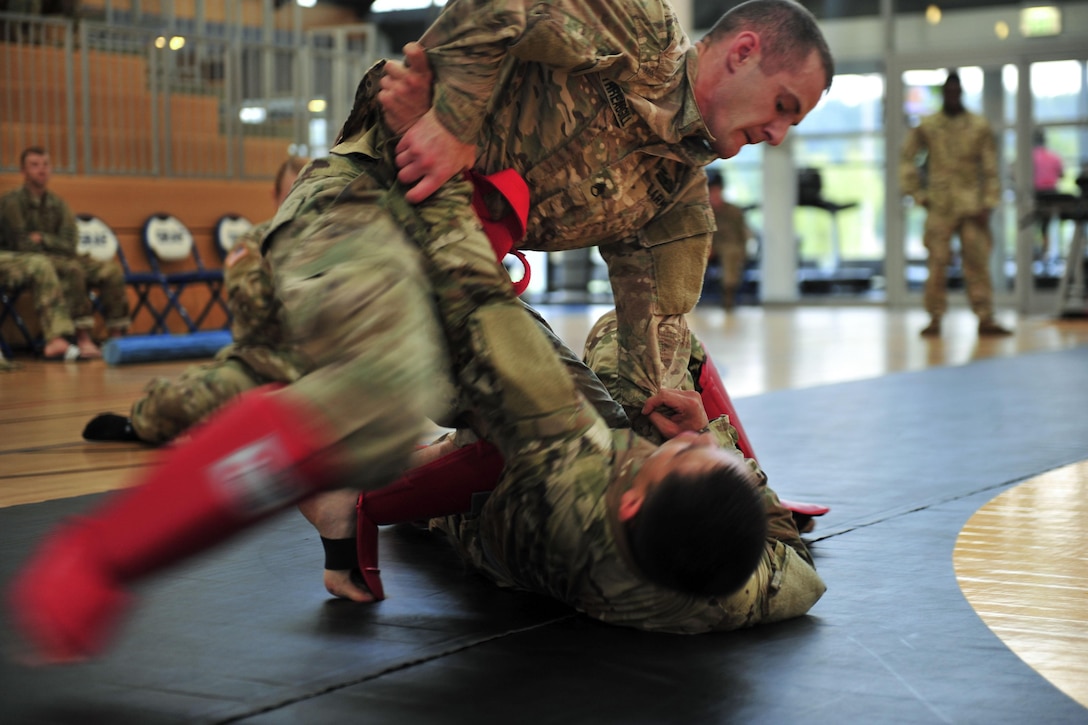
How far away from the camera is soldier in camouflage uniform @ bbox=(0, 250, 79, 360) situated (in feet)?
26.2

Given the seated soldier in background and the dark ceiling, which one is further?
the dark ceiling

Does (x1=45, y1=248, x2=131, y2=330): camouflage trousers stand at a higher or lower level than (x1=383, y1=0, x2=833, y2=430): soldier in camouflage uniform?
lower

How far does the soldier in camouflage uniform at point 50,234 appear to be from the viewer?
26.9 ft

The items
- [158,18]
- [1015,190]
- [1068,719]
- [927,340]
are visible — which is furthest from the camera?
[1015,190]

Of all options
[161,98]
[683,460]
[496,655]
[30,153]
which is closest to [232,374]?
[496,655]

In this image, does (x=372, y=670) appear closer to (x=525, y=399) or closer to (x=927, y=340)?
(x=525, y=399)

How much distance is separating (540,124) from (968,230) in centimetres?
835

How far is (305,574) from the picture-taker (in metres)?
2.34

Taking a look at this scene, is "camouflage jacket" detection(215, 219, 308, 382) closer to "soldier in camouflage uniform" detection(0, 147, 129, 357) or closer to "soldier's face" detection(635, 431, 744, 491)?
"soldier's face" detection(635, 431, 744, 491)

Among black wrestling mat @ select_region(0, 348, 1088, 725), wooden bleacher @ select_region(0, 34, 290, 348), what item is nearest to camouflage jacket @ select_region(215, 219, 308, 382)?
black wrestling mat @ select_region(0, 348, 1088, 725)

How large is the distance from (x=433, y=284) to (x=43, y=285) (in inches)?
A: 262

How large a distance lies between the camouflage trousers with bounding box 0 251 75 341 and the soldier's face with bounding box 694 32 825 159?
21.7 feet

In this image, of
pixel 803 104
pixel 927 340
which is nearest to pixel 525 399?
pixel 803 104

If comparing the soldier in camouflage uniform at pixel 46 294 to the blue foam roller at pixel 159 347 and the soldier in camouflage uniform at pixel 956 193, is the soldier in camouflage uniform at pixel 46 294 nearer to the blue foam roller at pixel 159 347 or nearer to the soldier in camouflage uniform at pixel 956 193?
the blue foam roller at pixel 159 347
